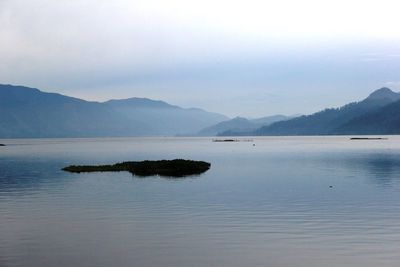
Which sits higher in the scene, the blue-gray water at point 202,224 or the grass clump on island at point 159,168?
the grass clump on island at point 159,168

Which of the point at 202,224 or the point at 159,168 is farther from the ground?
the point at 159,168

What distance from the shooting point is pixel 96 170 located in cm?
9300

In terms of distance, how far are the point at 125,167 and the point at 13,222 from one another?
2168 inches

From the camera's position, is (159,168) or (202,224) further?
(159,168)

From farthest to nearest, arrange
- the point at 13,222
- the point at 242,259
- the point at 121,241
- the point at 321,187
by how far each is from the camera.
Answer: the point at 321,187
the point at 13,222
the point at 121,241
the point at 242,259

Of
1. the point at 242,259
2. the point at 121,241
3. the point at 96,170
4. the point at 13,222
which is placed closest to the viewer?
the point at 242,259

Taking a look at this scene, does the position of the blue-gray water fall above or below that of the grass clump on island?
below

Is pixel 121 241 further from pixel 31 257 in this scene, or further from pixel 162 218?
pixel 162 218

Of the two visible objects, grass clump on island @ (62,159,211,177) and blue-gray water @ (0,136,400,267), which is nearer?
blue-gray water @ (0,136,400,267)

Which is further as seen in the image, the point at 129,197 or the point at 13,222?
the point at 129,197

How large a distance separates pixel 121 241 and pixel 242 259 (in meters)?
8.44

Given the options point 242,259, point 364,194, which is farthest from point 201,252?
point 364,194

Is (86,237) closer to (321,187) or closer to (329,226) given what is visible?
(329,226)

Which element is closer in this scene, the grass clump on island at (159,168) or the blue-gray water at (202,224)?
the blue-gray water at (202,224)
